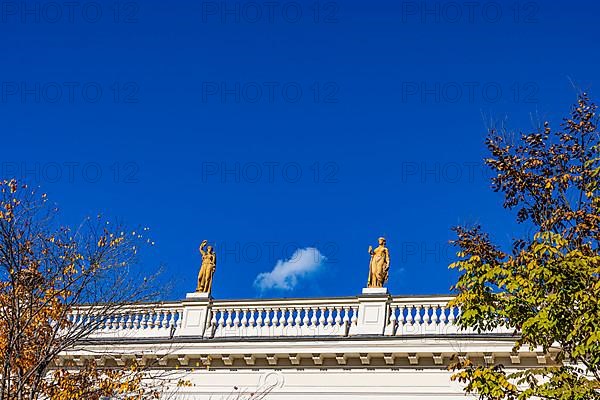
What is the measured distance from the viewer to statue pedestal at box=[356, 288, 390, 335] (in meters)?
23.8

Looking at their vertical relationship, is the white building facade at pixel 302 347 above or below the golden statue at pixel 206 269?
below

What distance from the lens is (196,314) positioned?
26078 millimetres

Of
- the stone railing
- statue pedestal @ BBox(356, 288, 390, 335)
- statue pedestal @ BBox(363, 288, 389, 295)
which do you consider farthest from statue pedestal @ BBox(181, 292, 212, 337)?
statue pedestal @ BBox(363, 288, 389, 295)

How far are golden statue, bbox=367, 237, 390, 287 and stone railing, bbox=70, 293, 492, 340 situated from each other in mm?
535

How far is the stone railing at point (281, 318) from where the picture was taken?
23.5 meters

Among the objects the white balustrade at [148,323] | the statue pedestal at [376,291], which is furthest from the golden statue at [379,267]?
the white balustrade at [148,323]

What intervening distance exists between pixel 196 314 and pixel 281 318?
2809mm

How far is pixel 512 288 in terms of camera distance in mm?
15047

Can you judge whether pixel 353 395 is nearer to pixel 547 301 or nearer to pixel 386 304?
pixel 386 304

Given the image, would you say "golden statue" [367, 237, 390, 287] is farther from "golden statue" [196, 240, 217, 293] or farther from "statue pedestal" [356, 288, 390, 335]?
"golden statue" [196, 240, 217, 293]

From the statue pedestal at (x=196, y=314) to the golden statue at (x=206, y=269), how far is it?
0.32 meters

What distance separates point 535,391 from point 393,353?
27.5 feet

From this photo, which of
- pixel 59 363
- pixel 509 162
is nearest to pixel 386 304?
pixel 509 162

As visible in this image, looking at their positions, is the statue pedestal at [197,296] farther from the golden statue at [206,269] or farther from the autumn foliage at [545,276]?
the autumn foliage at [545,276]
